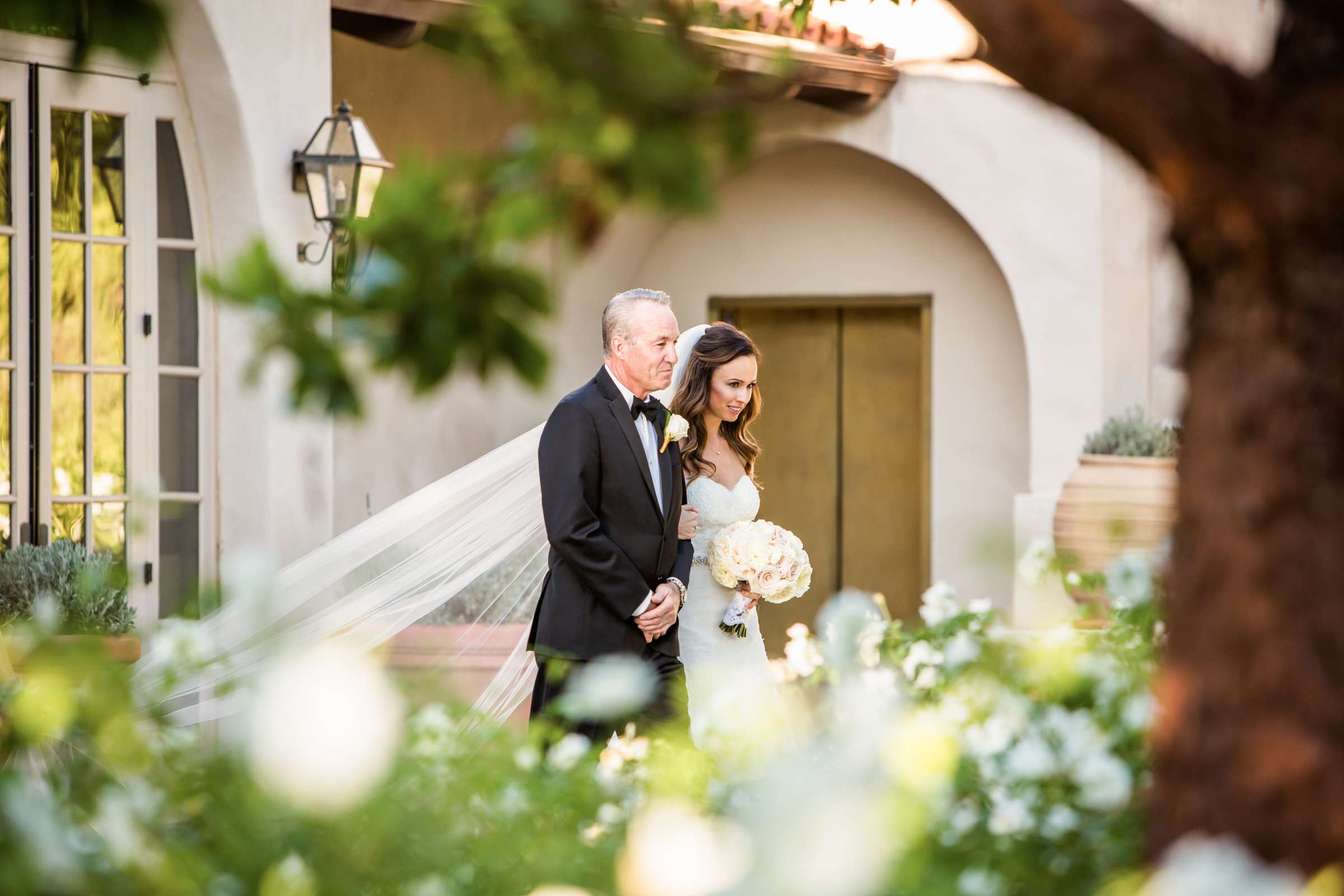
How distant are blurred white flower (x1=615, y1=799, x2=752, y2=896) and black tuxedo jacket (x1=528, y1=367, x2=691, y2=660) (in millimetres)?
2651

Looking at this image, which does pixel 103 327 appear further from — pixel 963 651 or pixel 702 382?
pixel 963 651

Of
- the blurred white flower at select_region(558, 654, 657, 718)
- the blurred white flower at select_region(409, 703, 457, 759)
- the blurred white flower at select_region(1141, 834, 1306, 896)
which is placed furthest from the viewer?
the blurred white flower at select_region(409, 703, 457, 759)

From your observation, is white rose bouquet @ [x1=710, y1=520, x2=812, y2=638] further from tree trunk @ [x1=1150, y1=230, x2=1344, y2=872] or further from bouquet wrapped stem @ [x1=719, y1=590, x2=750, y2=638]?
tree trunk @ [x1=1150, y1=230, x2=1344, y2=872]

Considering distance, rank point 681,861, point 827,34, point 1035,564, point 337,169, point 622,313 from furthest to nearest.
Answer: point 827,34 < point 337,169 < point 622,313 < point 1035,564 < point 681,861

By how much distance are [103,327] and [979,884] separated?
5271mm

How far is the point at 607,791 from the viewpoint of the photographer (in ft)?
6.37

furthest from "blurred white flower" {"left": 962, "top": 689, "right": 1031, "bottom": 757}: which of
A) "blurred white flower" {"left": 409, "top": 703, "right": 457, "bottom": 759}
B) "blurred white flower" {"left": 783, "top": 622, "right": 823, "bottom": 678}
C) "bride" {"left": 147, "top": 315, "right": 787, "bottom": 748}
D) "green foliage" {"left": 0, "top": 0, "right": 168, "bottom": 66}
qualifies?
"bride" {"left": 147, "top": 315, "right": 787, "bottom": 748}

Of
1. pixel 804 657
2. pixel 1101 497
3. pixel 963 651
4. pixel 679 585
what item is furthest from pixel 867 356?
pixel 963 651

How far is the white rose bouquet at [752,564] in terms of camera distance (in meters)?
4.58

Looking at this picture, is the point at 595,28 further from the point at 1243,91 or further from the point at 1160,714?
the point at 1160,714

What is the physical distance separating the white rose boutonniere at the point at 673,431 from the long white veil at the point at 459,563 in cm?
43

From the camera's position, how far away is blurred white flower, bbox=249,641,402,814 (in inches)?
55.9

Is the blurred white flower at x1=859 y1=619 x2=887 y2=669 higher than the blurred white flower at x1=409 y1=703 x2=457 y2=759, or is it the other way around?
the blurred white flower at x1=859 y1=619 x2=887 y2=669

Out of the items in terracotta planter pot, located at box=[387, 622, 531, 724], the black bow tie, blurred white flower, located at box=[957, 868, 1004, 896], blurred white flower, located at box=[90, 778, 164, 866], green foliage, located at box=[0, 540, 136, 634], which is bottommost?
terracotta planter pot, located at box=[387, 622, 531, 724]
